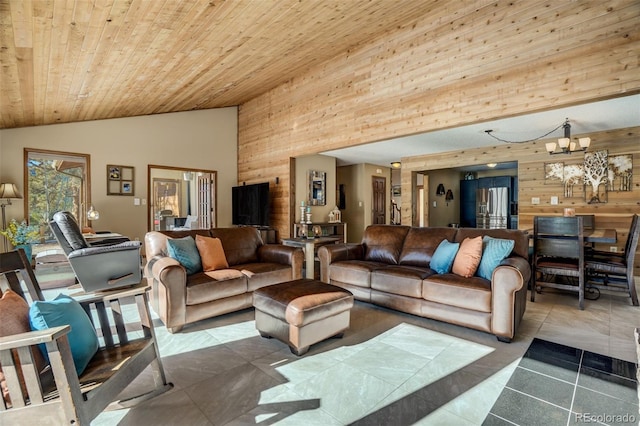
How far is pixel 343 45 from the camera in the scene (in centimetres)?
514

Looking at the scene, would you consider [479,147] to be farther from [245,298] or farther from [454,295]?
[245,298]

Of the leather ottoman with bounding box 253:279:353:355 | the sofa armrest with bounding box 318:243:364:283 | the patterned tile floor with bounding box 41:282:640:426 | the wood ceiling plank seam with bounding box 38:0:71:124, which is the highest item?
the wood ceiling plank seam with bounding box 38:0:71:124

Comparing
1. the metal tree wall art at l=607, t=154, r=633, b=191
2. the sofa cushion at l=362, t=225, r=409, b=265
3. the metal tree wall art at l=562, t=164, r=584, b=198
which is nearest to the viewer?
the sofa cushion at l=362, t=225, r=409, b=265

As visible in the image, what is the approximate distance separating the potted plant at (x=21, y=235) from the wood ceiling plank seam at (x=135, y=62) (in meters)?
2.31

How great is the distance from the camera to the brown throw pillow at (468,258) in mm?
2965

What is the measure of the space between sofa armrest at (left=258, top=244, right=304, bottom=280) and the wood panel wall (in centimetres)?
235

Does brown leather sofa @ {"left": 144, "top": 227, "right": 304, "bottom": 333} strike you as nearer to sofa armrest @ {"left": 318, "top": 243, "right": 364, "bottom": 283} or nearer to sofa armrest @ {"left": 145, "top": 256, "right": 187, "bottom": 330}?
sofa armrest @ {"left": 145, "top": 256, "right": 187, "bottom": 330}

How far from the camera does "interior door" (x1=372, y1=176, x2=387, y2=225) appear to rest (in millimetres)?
8906

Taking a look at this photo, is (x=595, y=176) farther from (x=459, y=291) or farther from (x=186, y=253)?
(x=186, y=253)

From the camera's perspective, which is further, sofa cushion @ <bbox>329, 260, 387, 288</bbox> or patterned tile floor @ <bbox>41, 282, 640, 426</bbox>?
sofa cushion @ <bbox>329, 260, 387, 288</bbox>

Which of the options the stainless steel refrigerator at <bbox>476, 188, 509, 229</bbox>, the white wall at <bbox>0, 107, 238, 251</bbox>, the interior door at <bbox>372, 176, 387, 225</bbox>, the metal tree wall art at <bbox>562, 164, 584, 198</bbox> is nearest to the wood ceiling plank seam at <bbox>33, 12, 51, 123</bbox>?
the white wall at <bbox>0, 107, 238, 251</bbox>

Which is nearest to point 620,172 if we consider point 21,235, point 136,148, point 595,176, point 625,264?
point 595,176

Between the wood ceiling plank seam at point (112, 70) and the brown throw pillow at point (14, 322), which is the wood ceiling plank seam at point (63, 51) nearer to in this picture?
the wood ceiling plank seam at point (112, 70)

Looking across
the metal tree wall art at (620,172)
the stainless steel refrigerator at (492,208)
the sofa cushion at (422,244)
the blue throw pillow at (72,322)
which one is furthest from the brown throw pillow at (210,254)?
the stainless steel refrigerator at (492,208)
